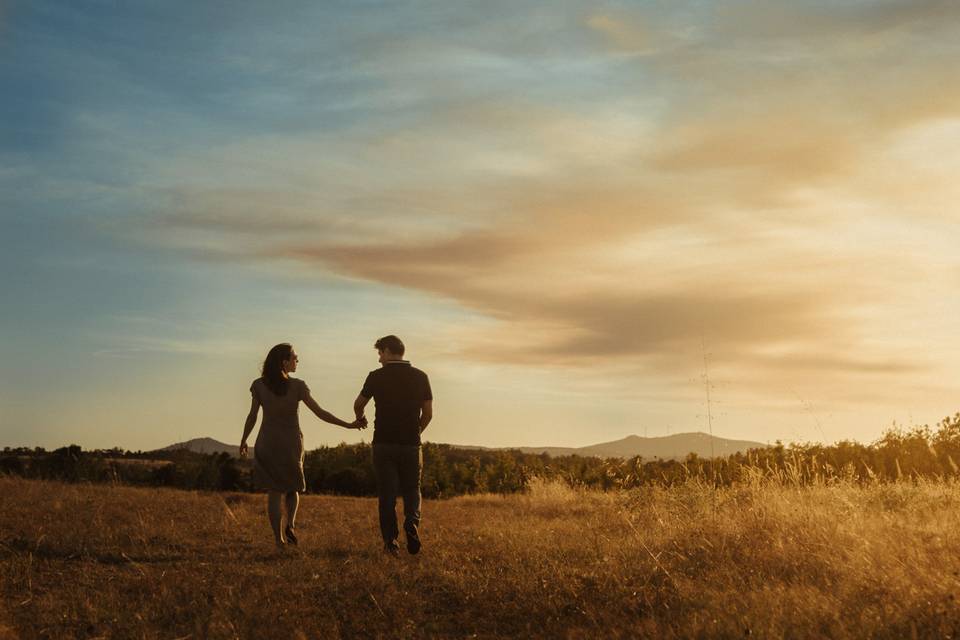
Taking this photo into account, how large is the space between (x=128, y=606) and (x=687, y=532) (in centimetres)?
675

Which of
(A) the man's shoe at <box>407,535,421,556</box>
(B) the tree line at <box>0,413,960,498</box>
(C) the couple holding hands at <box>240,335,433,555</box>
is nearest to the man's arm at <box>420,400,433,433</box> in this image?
(C) the couple holding hands at <box>240,335,433,555</box>

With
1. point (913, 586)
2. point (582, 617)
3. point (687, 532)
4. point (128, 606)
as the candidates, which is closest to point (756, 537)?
point (687, 532)

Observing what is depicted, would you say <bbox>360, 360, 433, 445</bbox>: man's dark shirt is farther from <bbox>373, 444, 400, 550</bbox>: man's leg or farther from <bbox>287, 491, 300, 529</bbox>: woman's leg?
<bbox>287, 491, 300, 529</bbox>: woman's leg

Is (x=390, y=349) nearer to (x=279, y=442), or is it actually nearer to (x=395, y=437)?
(x=395, y=437)

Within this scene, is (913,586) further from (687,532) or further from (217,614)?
(217,614)

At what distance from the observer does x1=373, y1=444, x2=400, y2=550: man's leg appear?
444 inches

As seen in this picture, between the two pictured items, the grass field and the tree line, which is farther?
the tree line

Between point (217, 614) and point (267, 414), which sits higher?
point (267, 414)

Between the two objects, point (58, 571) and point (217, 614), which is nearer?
point (217, 614)

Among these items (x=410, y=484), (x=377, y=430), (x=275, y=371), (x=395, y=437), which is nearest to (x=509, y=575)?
(x=410, y=484)

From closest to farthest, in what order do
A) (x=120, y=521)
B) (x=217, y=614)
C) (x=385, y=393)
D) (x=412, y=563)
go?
(x=217, y=614) → (x=412, y=563) → (x=385, y=393) → (x=120, y=521)

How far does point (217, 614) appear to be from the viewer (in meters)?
7.67

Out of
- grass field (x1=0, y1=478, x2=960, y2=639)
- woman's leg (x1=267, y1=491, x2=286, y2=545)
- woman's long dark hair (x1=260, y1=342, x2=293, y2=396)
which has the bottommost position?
grass field (x1=0, y1=478, x2=960, y2=639)

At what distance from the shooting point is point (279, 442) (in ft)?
38.3
